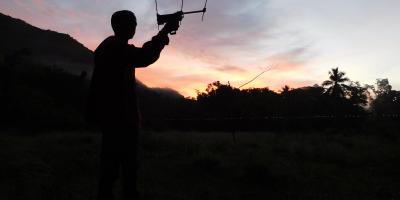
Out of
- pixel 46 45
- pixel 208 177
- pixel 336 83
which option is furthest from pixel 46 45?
pixel 208 177

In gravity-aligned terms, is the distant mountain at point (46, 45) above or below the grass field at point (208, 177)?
above

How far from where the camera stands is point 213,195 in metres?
6.84

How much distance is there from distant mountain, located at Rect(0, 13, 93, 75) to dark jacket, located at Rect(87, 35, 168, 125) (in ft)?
302

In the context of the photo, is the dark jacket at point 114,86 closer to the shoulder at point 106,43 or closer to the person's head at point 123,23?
the shoulder at point 106,43

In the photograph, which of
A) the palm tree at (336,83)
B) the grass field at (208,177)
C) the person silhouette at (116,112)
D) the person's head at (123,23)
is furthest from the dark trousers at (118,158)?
the palm tree at (336,83)

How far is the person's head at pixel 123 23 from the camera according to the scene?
11.9ft

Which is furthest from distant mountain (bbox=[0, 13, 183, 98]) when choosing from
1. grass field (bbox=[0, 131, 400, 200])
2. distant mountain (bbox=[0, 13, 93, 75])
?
grass field (bbox=[0, 131, 400, 200])

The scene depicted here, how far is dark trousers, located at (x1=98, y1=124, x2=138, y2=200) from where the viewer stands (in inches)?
137

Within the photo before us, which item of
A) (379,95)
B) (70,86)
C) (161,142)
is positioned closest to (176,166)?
(161,142)

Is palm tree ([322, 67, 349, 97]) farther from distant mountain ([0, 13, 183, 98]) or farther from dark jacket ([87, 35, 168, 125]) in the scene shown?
dark jacket ([87, 35, 168, 125])

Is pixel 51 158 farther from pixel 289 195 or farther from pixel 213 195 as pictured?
pixel 289 195

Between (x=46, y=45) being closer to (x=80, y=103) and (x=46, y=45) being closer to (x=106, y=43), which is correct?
(x=80, y=103)

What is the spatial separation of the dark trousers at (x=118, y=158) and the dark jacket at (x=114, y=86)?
8cm

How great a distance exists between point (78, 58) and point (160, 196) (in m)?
105
